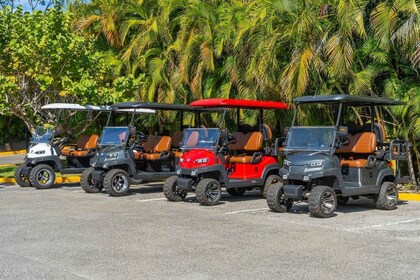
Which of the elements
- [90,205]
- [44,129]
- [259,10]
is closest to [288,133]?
[90,205]

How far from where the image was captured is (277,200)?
10820 mm

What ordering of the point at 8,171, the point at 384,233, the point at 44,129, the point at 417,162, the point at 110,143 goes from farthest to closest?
the point at 8,171 → the point at 44,129 → the point at 110,143 → the point at 417,162 → the point at 384,233

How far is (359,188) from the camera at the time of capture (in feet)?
35.6

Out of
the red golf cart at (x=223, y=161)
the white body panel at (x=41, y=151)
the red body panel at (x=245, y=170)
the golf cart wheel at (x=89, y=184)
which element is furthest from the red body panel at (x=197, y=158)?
the white body panel at (x=41, y=151)

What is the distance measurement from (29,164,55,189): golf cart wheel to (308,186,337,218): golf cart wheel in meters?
8.02

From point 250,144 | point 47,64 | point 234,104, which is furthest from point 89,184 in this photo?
point 47,64

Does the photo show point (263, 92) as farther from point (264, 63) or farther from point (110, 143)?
point (110, 143)

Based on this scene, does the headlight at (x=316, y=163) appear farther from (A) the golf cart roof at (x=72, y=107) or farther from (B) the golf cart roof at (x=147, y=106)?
(A) the golf cart roof at (x=72, y=107)

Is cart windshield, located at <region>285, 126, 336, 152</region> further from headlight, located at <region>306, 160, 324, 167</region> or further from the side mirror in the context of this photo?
headlight, located at <region>306, 160, 324, 167</region>

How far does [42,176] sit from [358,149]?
8.22 metres

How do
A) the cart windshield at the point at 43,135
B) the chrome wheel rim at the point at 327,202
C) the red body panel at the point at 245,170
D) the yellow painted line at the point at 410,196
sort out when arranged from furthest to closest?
the cart windshield at the point at 43,135
the red body panel at the point at 245,170
the yellow painted line at the point at 410,196
the chrome wheel rim at the point at 327,202

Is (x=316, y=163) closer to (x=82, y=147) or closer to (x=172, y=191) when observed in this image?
(x=172, y=191)

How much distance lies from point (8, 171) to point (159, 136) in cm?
738

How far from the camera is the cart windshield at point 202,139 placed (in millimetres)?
12758
